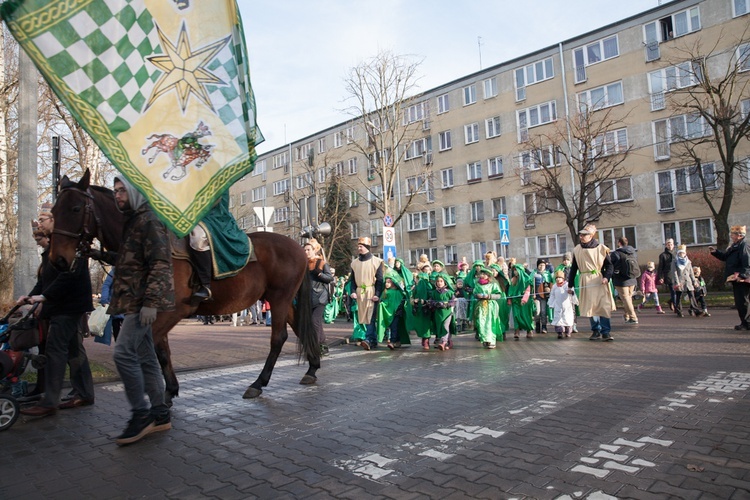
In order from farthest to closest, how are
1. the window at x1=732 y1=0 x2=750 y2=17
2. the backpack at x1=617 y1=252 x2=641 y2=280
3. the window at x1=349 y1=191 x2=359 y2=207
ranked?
1. the window at x1=349 y1=191 x2=359 y2=207
2. the window at x1=732 y1=0 x2=750 y2=17
3. the backpack at x1=617 y1=252 x2=641 y2=280

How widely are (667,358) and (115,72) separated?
869cm

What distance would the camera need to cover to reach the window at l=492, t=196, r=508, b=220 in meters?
43.5

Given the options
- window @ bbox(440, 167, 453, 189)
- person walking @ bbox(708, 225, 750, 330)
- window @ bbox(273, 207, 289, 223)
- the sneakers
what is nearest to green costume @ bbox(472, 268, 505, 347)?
person walking @ bbox(708, 225, 750, 330)

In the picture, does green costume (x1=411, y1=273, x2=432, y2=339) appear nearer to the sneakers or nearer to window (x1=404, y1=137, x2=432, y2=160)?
the sneakers

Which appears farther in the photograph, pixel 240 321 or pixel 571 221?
pixel 571 221

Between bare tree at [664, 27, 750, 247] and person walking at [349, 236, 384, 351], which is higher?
bare tree at [664, 27, 750, 247]

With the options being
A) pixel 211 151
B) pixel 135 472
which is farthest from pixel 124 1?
pixel 135 472

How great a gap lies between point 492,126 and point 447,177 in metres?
5.67

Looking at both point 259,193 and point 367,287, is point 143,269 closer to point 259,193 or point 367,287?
point 367,287

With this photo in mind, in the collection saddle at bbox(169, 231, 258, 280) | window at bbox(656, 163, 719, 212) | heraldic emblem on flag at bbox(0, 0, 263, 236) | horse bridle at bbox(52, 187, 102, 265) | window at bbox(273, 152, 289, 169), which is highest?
window at bbox(273, 152, 289, 169)

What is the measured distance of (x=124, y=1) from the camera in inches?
184

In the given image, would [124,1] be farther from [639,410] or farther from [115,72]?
[639,410]

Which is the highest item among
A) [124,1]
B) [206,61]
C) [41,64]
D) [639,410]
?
[124,1]

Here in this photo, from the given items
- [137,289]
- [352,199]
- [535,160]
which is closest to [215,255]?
[137,289]
